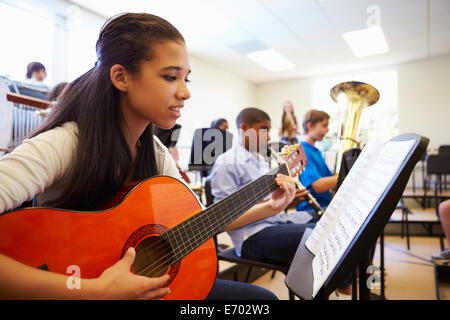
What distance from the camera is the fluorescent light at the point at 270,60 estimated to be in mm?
6068

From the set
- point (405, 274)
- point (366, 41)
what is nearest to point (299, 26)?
point (366, 41)

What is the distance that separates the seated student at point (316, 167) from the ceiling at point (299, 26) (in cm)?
140

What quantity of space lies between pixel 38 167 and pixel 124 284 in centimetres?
30

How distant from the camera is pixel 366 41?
541cm

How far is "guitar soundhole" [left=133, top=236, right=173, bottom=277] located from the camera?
697mm

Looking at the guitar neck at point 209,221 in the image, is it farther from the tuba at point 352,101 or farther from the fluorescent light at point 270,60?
the fluorescent light at point 270,60

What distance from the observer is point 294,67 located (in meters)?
6.97

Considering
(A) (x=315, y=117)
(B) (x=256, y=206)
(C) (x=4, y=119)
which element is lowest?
(B) (x=256, y=206)

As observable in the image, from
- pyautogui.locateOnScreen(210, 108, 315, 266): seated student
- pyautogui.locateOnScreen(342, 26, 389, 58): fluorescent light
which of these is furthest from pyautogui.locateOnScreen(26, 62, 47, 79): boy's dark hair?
pyautogui.locateOnScreen(342, 26, 389, 58): fluorescent light

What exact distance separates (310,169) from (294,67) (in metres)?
5.48

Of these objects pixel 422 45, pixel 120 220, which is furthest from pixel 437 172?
pixel 120 220

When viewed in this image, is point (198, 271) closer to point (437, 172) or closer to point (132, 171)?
point (132, 171)

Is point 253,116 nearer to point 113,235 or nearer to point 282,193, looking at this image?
point 282,193

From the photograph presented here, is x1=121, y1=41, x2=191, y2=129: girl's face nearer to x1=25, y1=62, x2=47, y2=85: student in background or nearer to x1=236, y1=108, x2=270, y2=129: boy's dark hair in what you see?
x1=236, y1=108, x2=270, y2=129: boy's dark hair
